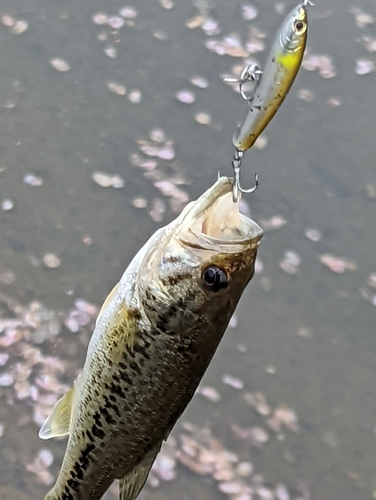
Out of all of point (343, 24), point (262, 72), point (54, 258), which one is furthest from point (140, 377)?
point (343, 24)

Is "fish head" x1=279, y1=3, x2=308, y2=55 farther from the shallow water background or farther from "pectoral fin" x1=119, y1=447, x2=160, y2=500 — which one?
the shallow water background

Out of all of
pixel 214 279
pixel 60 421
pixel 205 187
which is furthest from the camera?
pixel 205 187

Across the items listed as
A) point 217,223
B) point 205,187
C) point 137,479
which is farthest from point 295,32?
point 205,187

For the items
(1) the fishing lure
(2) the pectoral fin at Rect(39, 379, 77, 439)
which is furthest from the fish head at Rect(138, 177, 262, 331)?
(2) the pectoral fin at Rect(39, 379, 77, 439)

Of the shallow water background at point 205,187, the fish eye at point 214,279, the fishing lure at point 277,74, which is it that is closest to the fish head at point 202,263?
the fish eye at point 214,279

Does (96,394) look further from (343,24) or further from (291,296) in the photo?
(343,24)

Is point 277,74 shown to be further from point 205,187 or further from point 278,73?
point 205,187
